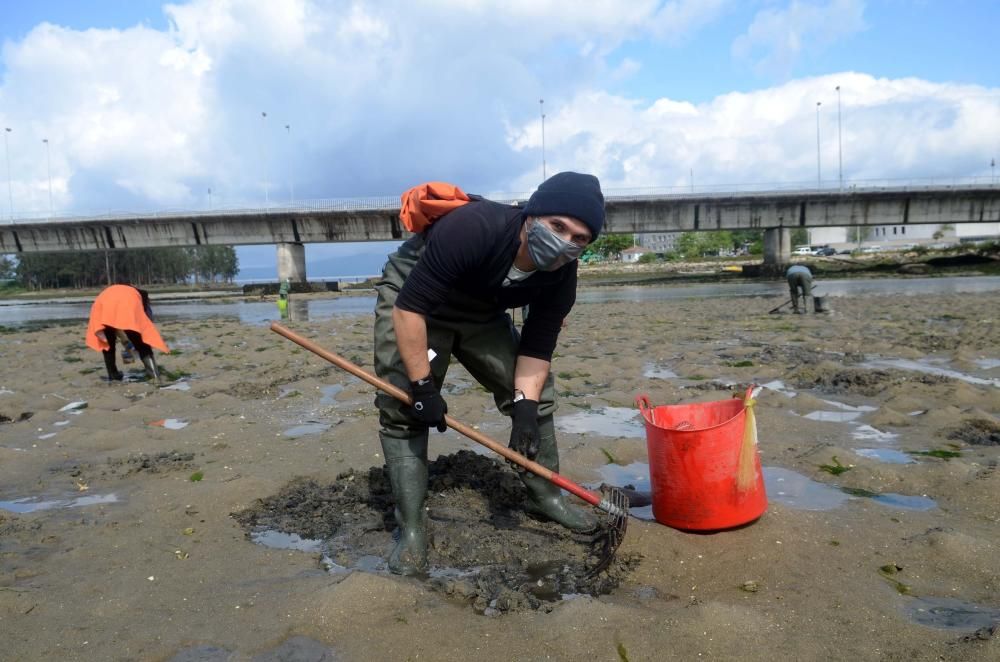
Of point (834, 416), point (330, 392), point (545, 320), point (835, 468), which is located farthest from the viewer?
point (330, 392)

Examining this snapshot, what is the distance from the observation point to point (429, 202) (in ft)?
11.0

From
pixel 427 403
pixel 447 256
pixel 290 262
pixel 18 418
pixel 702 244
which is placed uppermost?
pixel 447 256

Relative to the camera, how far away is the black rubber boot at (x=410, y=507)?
10.9 feet

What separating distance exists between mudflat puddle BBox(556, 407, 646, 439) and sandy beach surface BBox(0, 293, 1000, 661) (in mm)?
40

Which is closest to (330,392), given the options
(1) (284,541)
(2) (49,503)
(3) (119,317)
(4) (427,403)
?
(3) (119,317)

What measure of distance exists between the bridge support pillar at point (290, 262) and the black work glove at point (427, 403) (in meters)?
40.8

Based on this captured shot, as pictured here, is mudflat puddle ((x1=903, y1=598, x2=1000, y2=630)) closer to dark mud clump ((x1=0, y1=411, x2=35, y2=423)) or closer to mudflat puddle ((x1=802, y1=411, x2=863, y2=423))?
mudflat puddle ((x1=802, y1=411, x2=863, y2=423))

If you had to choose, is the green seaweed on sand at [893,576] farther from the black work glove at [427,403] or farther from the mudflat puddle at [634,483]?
the black work glove at [427,403]

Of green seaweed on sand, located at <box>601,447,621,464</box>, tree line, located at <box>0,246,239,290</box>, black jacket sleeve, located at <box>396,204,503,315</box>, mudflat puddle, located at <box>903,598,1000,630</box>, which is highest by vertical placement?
black jacket sleeve, located at <box>396,204,503,315</box>

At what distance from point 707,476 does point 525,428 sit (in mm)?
911

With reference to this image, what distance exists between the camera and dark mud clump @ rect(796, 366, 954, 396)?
673cm

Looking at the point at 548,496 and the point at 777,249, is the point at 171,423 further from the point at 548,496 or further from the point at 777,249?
the point at 777,249

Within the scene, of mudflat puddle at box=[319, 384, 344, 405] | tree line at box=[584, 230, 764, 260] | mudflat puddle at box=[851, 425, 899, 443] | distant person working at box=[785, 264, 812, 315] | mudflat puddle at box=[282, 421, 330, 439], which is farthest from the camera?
tree line at box=[584, 230, 764, 260]

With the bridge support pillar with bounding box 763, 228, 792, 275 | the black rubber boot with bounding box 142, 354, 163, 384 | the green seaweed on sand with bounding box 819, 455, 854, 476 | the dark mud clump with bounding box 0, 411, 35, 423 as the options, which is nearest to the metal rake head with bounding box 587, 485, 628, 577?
the green seaweed on sand with bounding box 819, 455, 854, 476
